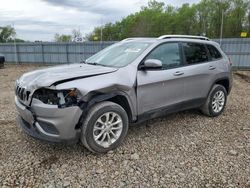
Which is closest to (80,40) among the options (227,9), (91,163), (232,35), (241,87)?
(241,87)

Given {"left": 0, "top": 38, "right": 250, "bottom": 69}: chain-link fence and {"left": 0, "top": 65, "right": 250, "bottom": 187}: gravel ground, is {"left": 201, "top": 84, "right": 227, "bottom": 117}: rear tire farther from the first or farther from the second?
{"left": 0, "top": 38, "right": 250, "bottom": 69}: chain-link fence

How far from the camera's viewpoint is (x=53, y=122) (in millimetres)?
2736

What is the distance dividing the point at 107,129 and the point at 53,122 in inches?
30.4

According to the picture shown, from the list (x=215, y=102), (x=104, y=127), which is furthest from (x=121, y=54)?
(x=215, y=102)

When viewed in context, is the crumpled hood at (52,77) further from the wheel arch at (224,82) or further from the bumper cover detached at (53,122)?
the wheel arch at (224,82)

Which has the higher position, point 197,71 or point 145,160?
point 197,71

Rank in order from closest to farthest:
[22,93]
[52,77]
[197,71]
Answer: [52,77] → [22,93] → [197,71]

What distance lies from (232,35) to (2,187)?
132ft

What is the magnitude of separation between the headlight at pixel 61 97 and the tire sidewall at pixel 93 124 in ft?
1.10

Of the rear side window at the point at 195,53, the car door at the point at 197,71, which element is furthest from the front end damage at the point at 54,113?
the rear side window at the point at 195,53

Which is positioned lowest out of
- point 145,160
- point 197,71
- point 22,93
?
point 145,160

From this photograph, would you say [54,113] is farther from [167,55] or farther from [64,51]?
[64,51]

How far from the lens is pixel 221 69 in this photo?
460 cm

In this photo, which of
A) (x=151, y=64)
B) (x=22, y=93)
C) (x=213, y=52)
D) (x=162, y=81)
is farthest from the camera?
(x=213, y=52)
